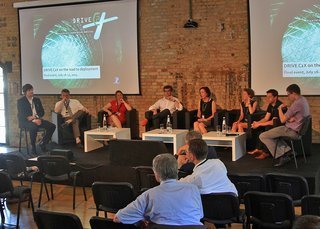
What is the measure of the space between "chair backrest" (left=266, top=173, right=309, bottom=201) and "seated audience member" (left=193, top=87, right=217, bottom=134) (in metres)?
3.98

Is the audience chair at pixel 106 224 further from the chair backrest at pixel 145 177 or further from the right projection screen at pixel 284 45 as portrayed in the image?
the right projection screen at pixel 284 45

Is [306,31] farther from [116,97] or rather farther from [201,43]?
[116,97]

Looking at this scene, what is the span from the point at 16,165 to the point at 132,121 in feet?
12.7

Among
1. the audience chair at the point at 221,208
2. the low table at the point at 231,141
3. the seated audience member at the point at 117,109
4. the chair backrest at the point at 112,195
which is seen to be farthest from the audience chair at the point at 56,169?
the seated audience member at the point at 117,109

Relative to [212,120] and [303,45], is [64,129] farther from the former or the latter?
[303,45]

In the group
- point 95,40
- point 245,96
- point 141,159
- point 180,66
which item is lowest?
point 141,159

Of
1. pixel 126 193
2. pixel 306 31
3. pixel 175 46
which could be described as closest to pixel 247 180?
pixel 126 193

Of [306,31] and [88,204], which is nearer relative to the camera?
[88,204]

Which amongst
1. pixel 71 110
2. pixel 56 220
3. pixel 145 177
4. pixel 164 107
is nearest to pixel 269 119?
pixel 164 107

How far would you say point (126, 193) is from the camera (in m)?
4.71

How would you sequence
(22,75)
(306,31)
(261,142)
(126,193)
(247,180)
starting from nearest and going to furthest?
1. (126,193)
2. (247,180)
3. (261,142)
4. (306,31)
5. (22,75)

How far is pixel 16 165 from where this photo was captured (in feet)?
22.2

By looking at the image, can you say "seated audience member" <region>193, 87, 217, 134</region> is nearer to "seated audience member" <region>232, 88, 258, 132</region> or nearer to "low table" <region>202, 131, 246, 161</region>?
"seated audience member" <region>232, 88, 258, 132</region>

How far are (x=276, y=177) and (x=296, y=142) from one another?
291 centimetres
